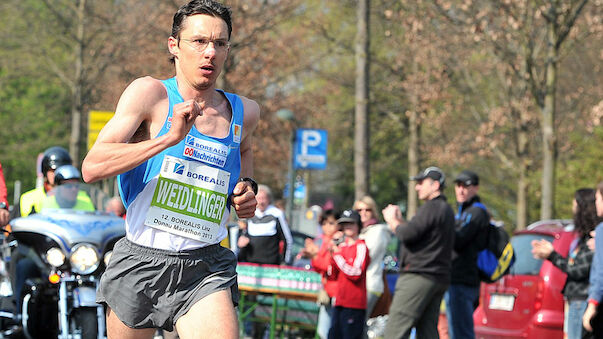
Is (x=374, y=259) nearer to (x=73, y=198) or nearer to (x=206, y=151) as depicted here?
(x=73, y=198)

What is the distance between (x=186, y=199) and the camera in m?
4.45

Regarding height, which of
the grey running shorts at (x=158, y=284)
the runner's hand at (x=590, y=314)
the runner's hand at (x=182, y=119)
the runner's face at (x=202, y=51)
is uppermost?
the runner's face at (x=202, y=51)

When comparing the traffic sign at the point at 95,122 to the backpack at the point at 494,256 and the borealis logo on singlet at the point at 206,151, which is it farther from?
the borealis logo on singlet at the point at 206,151

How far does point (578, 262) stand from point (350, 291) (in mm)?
2293

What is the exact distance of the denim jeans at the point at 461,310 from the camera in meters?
9.94

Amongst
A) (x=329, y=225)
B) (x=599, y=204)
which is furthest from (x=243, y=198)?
(x=329, y=225)

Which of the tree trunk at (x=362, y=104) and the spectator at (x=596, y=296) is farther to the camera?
the tree trunk at (x=362, y=104)

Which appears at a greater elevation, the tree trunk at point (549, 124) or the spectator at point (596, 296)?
the tree trunk at point (549, 124)

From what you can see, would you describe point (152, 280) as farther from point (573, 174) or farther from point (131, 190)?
point (573, 174)

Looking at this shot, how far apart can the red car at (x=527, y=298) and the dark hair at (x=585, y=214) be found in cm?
232

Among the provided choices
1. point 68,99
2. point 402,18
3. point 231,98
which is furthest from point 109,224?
point 68,99

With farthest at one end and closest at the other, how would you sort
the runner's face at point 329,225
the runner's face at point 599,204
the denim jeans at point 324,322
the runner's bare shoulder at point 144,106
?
the runner's face at point 329,225 → the denim jeans at point 324,322 → the runner's face at point 599,204 → the runner's bare shoulder at point 144,106

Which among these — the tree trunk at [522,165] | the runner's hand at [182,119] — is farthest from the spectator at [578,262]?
the tree trunk at [522,165]

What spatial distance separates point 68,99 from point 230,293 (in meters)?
40.0
